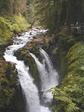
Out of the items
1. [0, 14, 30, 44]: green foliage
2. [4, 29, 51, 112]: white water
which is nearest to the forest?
[4, 29, 51, 112]: white water

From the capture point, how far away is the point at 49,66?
16625 mm

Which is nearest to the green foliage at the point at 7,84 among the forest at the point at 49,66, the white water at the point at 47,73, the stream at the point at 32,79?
the forest at the point at 49,66

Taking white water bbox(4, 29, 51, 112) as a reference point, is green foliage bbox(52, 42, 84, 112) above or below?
above

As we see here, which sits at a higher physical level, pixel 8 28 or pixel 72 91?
pixel 8 28

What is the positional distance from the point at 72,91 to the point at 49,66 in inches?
209

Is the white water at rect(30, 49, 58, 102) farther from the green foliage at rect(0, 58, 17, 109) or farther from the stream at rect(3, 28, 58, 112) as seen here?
the green foliage at rect(0, 58, 17, 109)

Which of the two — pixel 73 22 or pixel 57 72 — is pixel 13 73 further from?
pixel 73 22

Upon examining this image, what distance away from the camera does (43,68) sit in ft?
53.5

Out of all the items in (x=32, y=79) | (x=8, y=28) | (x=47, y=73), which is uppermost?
(x=8, y=28)

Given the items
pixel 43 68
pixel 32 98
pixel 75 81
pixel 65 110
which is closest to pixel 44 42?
pixel 43 68

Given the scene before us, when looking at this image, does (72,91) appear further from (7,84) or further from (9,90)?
(7,84)

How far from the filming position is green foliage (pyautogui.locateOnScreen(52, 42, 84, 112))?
10.7m

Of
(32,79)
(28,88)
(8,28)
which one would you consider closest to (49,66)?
(32,79)

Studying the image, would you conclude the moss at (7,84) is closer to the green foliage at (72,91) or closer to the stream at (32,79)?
the stream at (32,79)
